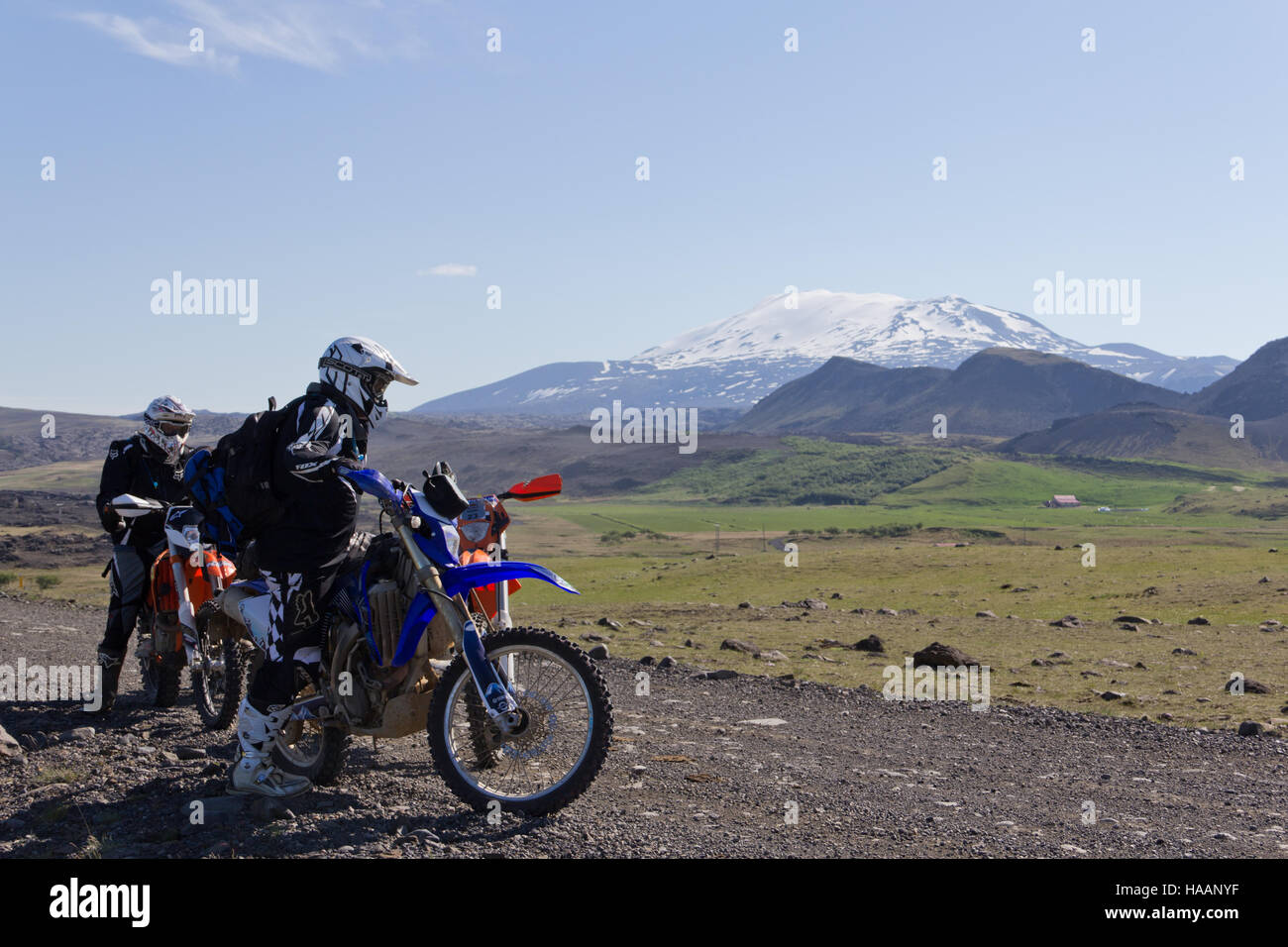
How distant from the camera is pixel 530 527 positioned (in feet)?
428

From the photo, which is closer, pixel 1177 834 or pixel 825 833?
pixel 825 833

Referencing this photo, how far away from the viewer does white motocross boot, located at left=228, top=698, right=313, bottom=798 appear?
6715mm

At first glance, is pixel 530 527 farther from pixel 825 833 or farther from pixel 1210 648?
pixel 825 833

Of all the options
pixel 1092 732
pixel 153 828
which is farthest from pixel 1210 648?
pixel 153 828

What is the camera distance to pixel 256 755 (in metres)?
6.75

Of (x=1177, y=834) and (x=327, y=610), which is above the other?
(x=327, y=610)

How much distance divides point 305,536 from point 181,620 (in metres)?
3.73

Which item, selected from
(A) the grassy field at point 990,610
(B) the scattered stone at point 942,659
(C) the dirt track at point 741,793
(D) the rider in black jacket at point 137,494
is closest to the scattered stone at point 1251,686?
(A) the grassy field at point 990,610

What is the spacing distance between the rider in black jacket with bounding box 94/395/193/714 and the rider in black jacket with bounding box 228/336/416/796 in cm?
418

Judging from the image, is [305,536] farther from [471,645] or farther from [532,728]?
[532,728]

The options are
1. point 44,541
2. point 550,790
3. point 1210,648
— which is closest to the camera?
point 550,790

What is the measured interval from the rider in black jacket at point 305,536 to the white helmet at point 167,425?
4.47m
